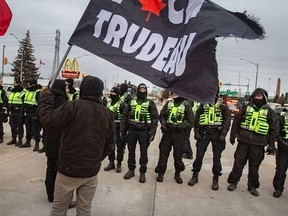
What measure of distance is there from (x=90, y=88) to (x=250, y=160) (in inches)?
168

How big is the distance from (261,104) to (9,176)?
506 cm

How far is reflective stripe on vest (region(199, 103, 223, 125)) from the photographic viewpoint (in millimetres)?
7039

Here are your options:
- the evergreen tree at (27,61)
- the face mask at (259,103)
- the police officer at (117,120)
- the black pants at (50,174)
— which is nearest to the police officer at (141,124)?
the police officer at (117,120)

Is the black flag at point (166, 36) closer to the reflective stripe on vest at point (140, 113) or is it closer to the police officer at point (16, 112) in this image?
the reflective stripe on vest at point (140, 113)

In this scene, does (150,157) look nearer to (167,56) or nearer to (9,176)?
(9,176)

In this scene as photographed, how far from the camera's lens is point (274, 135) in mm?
6652

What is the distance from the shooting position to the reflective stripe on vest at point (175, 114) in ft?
23.2

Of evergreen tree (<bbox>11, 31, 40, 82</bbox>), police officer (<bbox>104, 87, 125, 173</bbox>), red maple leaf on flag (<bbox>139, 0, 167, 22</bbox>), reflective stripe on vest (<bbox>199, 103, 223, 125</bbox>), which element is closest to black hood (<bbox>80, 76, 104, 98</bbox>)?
red maple leaf on flag (<bbox>139, 0, 167, 22</bbox>)

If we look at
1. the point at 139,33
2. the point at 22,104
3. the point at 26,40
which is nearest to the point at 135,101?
the point at 139,33

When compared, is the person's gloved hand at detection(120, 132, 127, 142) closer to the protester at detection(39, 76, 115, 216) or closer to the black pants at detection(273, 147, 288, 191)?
the black pants at detection(273, 147, 288, 191)

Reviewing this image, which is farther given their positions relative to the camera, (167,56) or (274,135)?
(274,135)

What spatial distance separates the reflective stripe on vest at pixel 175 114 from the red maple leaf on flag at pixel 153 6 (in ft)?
11.8

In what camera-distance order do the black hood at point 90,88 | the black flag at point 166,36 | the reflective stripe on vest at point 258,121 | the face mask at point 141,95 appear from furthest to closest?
1. the face mask at point 141,95
2. the reflective stripe on vest at point 258,121
3. the black hood at point 90,88
4. the black flag at point 166,36

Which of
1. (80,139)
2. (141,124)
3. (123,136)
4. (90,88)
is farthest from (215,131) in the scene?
(80,139)
